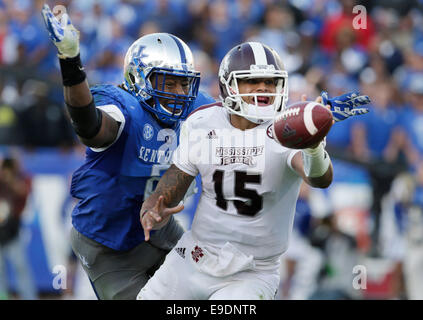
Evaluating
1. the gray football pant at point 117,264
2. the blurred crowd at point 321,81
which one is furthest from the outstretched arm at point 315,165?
the blurred crowd at point 321,81

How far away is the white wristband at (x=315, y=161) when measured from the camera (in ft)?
10.8

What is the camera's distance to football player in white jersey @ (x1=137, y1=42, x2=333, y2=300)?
363cm

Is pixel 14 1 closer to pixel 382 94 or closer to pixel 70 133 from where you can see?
pixel 70 133

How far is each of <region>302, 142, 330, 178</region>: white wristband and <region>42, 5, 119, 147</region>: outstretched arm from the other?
3.75 ft

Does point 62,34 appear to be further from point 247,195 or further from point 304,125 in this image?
point 304,125

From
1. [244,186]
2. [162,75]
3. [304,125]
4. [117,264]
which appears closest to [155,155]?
[162,75]

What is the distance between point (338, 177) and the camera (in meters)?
7.75

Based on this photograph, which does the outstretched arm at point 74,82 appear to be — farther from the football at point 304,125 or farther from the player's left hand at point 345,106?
the player's left hand at point 345,106

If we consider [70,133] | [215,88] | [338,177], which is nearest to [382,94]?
[338,177]

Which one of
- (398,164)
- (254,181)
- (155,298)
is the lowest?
(398,164)

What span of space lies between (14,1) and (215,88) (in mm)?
2903

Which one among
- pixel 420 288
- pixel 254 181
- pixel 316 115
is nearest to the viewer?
pixel 316 115

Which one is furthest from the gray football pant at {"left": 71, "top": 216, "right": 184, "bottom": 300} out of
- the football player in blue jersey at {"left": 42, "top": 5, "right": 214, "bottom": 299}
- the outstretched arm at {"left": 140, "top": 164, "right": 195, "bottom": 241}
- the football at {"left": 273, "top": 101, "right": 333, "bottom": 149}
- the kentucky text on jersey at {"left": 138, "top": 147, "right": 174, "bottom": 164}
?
the football at {"left": 273, "top": 101, "right": 333, "bottom": 149}

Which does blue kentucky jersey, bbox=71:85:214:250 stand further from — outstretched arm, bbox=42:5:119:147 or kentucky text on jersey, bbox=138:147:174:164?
outstretched arm, bbox=42:5:119:147
